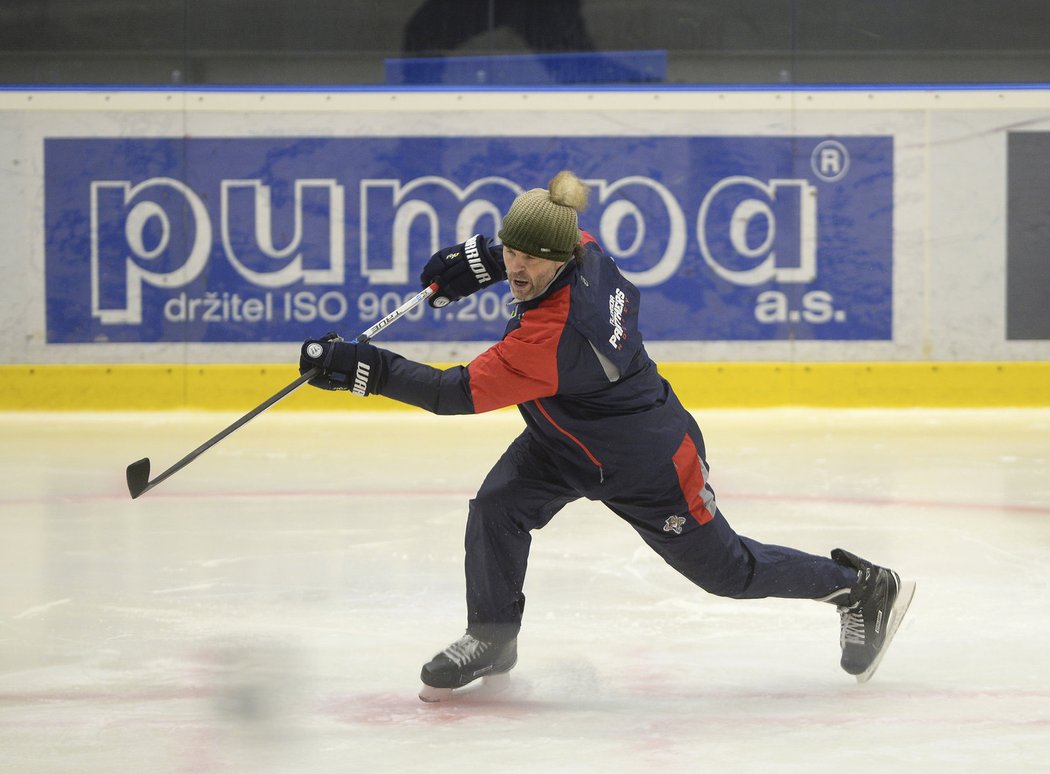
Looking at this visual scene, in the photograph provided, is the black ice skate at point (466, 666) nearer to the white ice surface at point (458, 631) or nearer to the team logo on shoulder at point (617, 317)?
the white ice surface at point (458, 631)

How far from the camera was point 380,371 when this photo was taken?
9.93 ft

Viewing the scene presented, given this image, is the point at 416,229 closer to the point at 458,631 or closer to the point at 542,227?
the point at 458,631

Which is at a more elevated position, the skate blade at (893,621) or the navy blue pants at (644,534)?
the navy blue pants at (644,534)

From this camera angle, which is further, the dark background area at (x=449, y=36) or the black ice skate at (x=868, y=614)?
the dark background area at (x=449, y=36)

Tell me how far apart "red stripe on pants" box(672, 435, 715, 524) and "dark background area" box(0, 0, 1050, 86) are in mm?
6239

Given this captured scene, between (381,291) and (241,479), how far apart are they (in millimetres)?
2817

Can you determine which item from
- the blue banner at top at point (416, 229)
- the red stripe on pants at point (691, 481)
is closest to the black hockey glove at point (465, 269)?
the red stripe on pants at point (691, 481)

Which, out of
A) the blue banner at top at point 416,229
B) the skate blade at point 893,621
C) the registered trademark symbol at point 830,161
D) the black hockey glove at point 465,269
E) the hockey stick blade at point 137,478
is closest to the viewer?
the skate blade at point 893,621

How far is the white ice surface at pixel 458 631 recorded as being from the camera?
2891 mm

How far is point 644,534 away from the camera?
3.35 meters

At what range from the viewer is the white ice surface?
289 cm

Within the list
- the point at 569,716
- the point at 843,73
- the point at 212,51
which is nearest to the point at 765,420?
the point at 843,73

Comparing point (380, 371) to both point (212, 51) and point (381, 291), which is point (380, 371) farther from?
point (212, 51)

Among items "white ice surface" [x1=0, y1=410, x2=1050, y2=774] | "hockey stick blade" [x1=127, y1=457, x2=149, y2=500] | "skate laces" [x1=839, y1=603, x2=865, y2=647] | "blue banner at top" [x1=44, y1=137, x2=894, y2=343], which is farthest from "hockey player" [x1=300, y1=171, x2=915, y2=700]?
"blue banner at top" [x1=44, y1=137, x2=894, y2=343]
